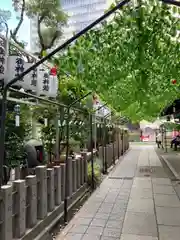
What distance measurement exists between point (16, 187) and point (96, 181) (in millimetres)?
4968

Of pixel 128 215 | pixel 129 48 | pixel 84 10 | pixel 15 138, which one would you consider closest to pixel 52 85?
pixel 129 48

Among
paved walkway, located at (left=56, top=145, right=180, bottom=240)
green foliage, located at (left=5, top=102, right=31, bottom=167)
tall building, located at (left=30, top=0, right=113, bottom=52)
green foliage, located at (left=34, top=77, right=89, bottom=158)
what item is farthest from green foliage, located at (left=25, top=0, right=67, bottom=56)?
green foliage, located at (left=5, top=102, right=31, bottom=167)

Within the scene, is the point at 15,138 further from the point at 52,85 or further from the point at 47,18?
the point at 47,18

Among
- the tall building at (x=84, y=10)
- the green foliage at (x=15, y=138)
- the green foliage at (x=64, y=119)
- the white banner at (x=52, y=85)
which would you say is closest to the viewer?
the white banner at (x=52, y=85)

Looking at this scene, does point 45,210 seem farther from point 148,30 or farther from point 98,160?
point 98,160

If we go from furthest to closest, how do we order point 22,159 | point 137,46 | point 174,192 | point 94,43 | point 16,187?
point 174,192, point 22,159, point 94,43, point 137,46, point 16,187

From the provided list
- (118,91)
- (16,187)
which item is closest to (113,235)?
(16,187)

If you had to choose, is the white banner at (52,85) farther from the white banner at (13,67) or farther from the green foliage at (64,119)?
the green foliage at (64,119)

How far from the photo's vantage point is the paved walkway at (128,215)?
4.68 meters

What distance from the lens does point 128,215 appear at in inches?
225

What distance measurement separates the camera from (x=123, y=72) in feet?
24.4

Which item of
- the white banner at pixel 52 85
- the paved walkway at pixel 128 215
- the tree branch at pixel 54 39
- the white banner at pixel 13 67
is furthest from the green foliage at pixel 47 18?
the white banner at pixel 13 67

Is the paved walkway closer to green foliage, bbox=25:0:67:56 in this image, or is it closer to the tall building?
the tall building

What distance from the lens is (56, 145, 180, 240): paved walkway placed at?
15.4ft
